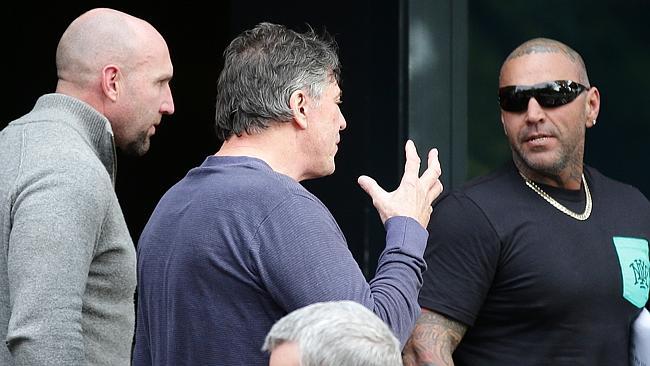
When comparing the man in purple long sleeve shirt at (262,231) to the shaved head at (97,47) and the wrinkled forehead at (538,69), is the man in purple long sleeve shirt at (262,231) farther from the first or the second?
the wrinkled forehead at (538,69)

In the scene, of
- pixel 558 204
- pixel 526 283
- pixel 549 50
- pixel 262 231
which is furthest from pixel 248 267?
pixel 549 50

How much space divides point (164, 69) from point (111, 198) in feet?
1.74

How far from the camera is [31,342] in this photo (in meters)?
3.03

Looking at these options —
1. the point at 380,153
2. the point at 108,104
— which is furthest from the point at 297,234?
the point at 380,153

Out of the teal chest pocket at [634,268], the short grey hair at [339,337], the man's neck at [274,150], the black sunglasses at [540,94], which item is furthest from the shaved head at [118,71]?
the teal chest pocket at [634,268]

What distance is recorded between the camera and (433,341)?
12.3 ft

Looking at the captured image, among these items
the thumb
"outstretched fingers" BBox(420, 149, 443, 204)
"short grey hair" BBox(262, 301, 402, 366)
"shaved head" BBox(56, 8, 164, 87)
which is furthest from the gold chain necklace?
"short grey hair" BBox(262, 301, 402, 366)

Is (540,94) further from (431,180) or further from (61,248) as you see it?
(61,248)

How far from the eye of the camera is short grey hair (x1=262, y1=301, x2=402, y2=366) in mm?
2301

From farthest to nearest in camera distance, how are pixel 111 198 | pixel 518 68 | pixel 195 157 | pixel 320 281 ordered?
pixel 195 157 → pixel 518 68 → pixel 111 198 → pixel 320 281

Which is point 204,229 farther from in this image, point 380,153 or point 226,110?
point 380,153

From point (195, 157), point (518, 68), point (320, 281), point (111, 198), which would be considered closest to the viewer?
point (320, 281)

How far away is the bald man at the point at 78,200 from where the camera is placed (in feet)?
10.00

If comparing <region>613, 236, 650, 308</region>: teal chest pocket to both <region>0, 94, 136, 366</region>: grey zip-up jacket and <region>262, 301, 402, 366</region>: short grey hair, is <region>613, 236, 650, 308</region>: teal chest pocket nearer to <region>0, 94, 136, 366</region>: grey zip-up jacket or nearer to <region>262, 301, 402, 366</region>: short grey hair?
<region>0, 94, 136, 366</region>: grey zip-up jacket
